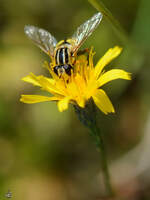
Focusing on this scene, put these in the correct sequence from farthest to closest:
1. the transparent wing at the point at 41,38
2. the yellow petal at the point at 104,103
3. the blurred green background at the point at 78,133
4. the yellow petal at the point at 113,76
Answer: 1. the blurred green background at the point at 78,133
2. the transparent wing at the point at 41,38
3. the yellow petal at the point at 113,76
4. the yellow petal at the point at 104,103

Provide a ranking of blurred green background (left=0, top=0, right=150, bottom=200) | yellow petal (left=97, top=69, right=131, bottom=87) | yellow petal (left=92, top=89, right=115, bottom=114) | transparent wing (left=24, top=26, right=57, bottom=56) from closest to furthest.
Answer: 1. yellow petal (left=92, top=89, right=115, bottom=114)
2. yellow petal (left=97, top=69, right=131, bottom=87)
3. transparent wing (left=24, top=26, right=57, bottom=56)
4. blurred green background (left=0, top=0, right=150, bottom=200)

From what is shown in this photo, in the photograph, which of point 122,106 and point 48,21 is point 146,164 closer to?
point 122,106

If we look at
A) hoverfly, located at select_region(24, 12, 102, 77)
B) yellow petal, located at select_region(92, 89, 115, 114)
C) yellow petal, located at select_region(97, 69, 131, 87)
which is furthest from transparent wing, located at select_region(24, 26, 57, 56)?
yellow petal, located at select_region(92, 89, 115, 114)

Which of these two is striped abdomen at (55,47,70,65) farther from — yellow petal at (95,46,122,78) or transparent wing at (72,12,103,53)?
yellow petal at (95,46,122,78)

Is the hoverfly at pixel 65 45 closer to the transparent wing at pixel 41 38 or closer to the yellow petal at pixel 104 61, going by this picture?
the transparent wing at pixel 41 38

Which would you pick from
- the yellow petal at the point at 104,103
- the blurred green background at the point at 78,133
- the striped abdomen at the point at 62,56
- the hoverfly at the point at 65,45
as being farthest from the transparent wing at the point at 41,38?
the blurred green background at the point at 78,133

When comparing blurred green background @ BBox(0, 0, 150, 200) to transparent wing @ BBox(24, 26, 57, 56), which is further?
blurred green background @ BBox(0, 0, 150, 200)

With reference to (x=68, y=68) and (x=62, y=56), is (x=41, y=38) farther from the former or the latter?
(x=68, y=68)
